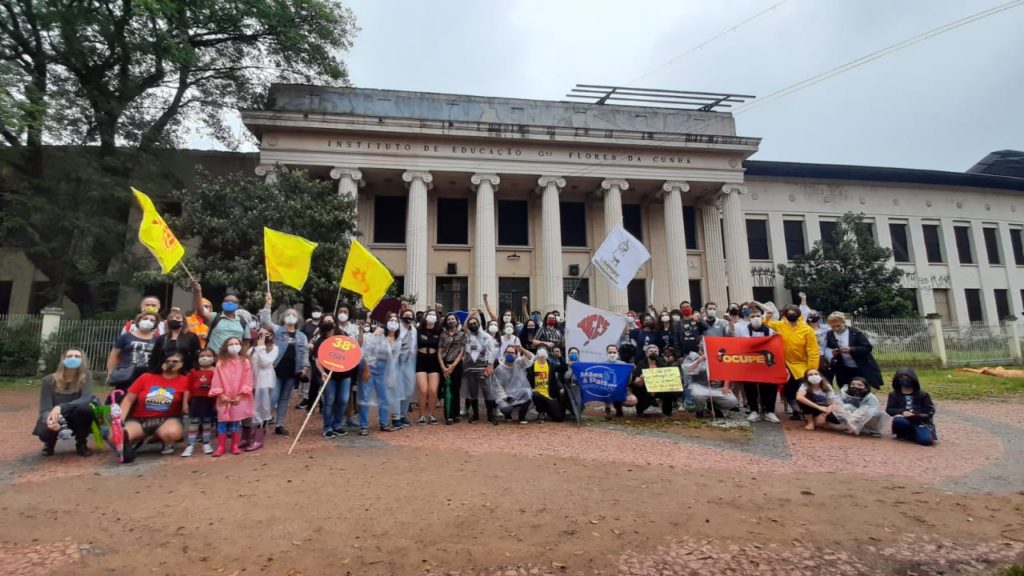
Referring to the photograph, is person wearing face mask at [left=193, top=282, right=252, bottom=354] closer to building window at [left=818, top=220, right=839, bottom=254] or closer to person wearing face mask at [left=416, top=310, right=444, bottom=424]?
person wearing face mask at [left=416, top=310, right=444, bottom=424]

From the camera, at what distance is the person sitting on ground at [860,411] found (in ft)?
22.9

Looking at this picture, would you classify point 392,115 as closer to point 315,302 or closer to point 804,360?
point 315,302

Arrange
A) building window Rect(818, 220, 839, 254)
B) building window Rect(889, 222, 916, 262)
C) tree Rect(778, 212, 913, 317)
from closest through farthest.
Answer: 1. tree Rect(778, 212, 913, 317)
2. building window Rect(818, 220, 839, 254)
3. building window Rect(889, 222, 916, 262)

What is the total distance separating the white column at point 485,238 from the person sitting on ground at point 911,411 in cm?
1590

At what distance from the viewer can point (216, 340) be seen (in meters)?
6.95

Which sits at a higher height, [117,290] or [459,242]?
[459,242]

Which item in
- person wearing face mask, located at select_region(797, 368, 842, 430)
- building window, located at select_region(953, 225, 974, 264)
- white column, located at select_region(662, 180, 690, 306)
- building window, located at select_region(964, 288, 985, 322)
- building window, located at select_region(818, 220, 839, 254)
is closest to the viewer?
person wearing face mask, located at select_region(797, 368, 842, 430)

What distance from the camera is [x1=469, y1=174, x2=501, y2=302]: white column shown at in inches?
851

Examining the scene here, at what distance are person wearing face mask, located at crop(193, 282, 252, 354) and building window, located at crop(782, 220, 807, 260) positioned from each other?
1142 inches

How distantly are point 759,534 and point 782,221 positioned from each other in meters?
29.1

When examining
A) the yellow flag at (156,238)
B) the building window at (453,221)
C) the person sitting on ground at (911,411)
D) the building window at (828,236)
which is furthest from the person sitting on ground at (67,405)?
the building window at (828,236)

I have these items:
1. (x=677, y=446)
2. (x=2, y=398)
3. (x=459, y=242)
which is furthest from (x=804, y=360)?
(x=459, y=242)

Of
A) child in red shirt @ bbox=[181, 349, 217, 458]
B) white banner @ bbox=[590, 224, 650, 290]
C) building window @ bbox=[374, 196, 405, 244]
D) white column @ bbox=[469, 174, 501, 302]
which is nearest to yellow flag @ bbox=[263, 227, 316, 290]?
child in red shirt @ bbox=[181, 349, 217, 458]

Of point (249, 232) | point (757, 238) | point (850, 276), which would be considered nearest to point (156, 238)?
point (249, 232)
